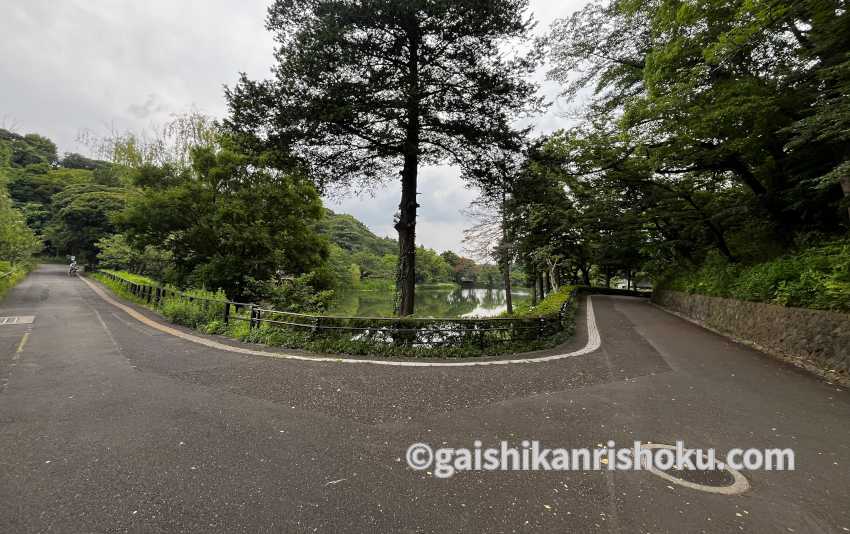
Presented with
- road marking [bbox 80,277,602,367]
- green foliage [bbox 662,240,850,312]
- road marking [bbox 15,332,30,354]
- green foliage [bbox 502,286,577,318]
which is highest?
green foliage [bbox 662,240,850,312]

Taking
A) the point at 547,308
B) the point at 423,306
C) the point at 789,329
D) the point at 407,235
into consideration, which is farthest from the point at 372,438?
the point at 423,306

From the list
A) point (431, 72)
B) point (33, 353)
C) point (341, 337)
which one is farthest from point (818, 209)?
point (33, 353)

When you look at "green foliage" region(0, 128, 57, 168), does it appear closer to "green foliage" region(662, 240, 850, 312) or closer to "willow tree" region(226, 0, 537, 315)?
"willow tree" region(226, 0, 537, 315)

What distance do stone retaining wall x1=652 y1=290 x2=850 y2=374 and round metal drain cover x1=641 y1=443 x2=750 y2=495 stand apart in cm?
466

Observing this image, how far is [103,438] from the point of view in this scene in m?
3.37

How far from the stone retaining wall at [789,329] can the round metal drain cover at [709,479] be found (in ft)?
15.3

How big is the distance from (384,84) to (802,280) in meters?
9.87

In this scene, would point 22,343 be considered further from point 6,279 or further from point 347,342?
point 6,279

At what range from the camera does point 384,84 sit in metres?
7.96

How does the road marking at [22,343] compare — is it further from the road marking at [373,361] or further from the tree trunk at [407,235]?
the tree trunk at [407,235]

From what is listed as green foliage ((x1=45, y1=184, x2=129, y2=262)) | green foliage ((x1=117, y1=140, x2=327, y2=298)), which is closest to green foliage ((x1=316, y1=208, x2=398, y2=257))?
green foliage ((x1=45, y1=184, x2=129, y2=262))

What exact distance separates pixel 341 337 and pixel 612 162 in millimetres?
12977

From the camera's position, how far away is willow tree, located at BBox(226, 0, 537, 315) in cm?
764

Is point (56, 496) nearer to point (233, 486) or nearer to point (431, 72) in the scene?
point (233, 486)
